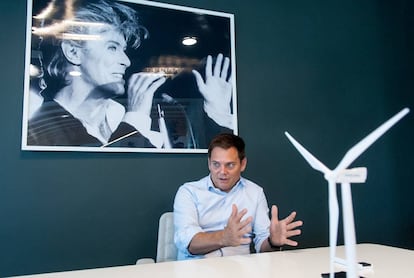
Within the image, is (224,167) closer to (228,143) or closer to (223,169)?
(223,169)

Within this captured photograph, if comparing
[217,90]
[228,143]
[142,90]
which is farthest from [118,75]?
[228,143]

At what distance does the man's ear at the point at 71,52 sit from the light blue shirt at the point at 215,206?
0.90 metres

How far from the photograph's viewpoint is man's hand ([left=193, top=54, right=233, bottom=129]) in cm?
219

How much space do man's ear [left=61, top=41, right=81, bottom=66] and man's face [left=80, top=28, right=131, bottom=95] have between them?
3cm

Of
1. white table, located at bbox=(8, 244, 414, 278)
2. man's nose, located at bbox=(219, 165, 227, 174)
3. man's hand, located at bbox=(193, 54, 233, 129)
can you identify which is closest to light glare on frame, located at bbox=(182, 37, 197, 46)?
man's hand, located at bbox=(193, 54, 233, 129)

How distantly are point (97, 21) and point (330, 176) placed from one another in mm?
1721

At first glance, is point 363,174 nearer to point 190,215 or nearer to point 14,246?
point 190,215

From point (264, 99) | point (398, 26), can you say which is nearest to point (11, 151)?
point (264, 99)

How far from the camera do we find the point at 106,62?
1.98 m

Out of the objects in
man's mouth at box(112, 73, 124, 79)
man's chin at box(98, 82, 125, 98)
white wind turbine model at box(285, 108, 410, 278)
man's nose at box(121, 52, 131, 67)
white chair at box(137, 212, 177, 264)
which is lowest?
white chair at box(137, 212, 177, 264)

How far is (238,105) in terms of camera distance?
229cm

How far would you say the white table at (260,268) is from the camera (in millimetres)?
1052

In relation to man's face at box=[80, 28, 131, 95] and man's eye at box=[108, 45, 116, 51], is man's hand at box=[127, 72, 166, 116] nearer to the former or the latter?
man's face at box=[80, 28, 131, 95]

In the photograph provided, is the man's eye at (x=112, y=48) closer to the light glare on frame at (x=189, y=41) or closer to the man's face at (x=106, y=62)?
the man's face at (x=106, y=62)
